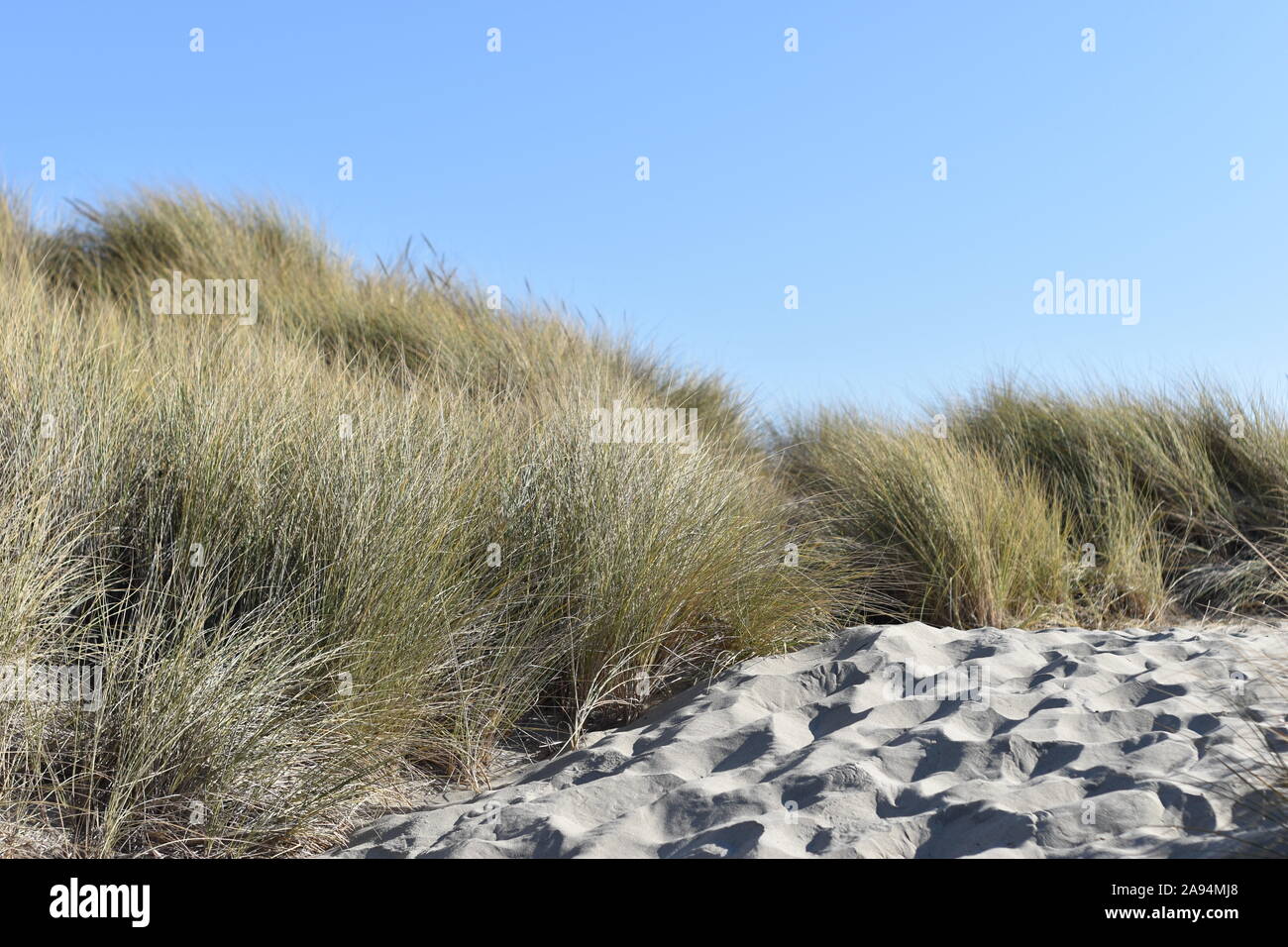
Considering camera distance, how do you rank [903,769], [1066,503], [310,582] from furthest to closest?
[1066,503] → [310,582] → [903,769]

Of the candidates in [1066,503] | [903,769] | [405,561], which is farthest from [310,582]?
[1066,503]

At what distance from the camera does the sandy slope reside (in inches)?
101

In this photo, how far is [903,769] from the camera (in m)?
3.04

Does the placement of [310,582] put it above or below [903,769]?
above

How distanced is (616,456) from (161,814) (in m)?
2.27

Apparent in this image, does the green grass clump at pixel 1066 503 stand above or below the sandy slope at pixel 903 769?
above

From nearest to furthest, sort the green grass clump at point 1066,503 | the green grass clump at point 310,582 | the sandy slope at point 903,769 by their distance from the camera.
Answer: the sandy slope at point 903,769 → the green grass clump at point 310,582 → the green grass clump at point 1066,503

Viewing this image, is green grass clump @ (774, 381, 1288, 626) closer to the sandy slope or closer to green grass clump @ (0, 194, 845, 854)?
green grass clump @ (0, 194, 845, 854)

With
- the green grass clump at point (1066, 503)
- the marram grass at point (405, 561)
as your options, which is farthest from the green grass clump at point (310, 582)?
the green grass clump at point (1066, 503)

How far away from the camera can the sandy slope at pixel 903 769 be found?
2557 millimetres

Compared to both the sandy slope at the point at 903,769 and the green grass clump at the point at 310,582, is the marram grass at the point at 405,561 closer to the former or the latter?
the green grass clump at the point at 310,582

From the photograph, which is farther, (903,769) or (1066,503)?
(1066,503)

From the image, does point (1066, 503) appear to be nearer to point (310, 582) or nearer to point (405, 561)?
point (405, 561)

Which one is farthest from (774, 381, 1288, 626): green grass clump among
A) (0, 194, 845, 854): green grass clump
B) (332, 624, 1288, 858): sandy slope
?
(332, 624, 1288, 858): sandy slope
